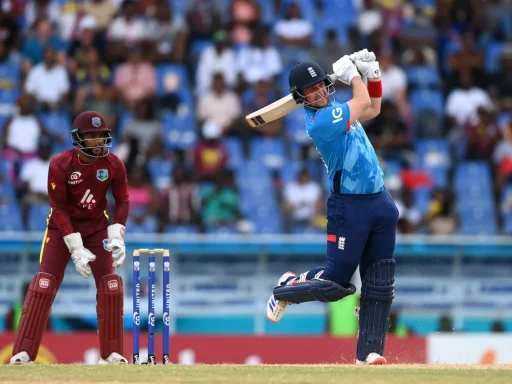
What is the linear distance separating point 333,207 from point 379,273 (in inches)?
24.1

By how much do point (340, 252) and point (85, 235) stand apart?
7.14ft

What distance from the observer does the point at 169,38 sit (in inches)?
743

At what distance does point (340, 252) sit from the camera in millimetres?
9734

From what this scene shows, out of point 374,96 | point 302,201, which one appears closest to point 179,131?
point 302,201

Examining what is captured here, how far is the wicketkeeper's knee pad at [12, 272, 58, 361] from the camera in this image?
10398 mm

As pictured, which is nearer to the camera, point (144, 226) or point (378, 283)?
point (378, 283)

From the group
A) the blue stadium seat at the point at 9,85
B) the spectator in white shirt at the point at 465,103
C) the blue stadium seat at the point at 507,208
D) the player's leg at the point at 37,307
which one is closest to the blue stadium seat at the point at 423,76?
the spectator in white shirt at the point at 465,103

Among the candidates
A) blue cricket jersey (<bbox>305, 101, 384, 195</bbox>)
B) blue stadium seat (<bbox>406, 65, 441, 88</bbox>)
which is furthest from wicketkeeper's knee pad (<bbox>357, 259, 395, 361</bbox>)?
blue stadium seat (<bbox>406, 65, 441, 88</bbox>)

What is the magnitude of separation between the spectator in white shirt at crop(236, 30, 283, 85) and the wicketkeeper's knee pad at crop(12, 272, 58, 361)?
27.1ft

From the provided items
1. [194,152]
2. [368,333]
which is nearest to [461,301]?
[194,152]

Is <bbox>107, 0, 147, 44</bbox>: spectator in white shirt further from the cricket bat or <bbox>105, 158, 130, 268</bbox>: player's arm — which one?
the cricket bat

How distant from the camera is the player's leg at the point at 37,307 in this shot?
10.4 metres

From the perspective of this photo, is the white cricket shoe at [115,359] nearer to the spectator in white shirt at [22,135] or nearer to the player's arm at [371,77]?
the player's arm at [371,77]

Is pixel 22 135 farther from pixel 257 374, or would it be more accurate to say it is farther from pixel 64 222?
pixel 257 374
